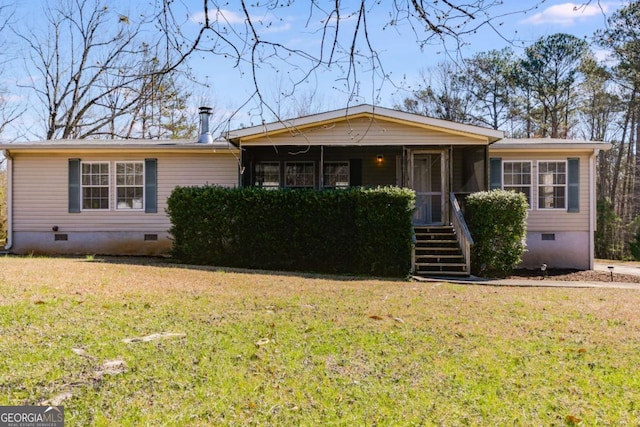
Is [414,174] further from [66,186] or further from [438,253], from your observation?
[66,186]

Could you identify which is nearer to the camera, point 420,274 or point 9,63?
point 420,274

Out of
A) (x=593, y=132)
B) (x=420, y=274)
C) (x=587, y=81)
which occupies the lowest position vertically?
(x=420, y=274)

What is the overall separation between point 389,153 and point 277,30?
10.7 m

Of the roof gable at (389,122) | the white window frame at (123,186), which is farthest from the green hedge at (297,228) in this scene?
the white window frame at (123,186)

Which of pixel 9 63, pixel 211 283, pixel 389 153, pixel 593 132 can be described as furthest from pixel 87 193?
pixel 593 132

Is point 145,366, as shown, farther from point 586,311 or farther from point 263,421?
point 586,311

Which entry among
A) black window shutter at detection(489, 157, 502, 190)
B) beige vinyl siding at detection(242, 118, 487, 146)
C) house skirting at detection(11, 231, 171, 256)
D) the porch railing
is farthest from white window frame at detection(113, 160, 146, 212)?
black window shutter at detection(489, 157, 502, 190)

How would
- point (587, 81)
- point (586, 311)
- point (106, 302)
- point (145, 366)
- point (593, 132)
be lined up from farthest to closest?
point (593, 132) < point (587, 81) < point (586, 311) < point (106, 302) < point (145, 366)

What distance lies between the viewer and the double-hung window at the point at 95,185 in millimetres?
13766

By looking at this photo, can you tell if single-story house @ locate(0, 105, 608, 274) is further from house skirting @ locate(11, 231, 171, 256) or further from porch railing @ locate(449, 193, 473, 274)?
porch railing @ locate(449, 193, 473, 274)

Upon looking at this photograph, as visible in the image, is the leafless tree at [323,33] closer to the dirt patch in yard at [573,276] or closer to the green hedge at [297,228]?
the green hedge at [297,228]

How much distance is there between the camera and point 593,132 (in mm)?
26344

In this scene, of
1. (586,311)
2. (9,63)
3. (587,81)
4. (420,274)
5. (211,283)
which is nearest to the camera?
(586,311)

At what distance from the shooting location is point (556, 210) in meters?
13.4
